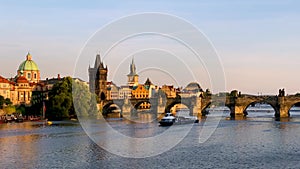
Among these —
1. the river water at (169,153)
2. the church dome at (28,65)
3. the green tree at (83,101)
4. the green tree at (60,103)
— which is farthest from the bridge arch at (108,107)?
the river water at (169,153)

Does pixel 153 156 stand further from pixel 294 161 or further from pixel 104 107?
pixel 104 107

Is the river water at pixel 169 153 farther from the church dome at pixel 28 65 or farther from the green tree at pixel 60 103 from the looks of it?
the church dome at pixel 28 65

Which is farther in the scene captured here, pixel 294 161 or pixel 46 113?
pixel 46 113

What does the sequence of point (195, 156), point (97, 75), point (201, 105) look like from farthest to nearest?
point (97, 75)
point (201, 105)
point (195, 156)

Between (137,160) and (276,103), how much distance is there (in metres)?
63.2

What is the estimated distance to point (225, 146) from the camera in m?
42.7

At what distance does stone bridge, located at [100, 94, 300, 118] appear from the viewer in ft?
301

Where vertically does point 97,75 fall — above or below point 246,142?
above

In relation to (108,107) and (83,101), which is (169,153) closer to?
(83,101)

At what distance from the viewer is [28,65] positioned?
137625 millimetres

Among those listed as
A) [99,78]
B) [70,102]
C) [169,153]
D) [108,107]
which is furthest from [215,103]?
[169,153]

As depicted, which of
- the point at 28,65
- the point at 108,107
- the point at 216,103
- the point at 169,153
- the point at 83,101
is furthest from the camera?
the point at 28,65

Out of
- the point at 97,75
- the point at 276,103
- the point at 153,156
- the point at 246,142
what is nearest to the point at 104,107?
the point at 97,75

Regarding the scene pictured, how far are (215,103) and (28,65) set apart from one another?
5808 cm
